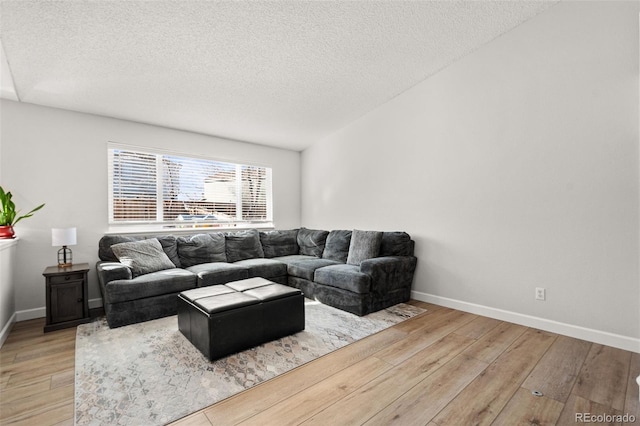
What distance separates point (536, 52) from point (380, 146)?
205 cm

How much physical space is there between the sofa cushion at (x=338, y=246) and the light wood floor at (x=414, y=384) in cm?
167

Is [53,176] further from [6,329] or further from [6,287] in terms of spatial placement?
[6,329]

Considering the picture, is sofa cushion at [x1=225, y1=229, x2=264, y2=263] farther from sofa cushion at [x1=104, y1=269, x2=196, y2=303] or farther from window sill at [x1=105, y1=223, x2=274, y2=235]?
sofa cushion at [x1=104, y1=269, x2=196, y2=303]

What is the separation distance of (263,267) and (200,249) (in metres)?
0.93

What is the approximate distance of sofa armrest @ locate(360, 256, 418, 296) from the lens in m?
3.46

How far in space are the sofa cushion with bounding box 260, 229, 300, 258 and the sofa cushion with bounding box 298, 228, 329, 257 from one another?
0.40 feet

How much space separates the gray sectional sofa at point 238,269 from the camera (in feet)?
10.4

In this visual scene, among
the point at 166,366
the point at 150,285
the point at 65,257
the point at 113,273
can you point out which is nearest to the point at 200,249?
the point at 150,285

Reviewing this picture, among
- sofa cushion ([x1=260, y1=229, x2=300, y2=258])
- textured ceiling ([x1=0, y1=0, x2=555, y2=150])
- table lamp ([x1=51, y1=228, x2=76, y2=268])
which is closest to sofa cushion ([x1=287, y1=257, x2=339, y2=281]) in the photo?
sofa cushion ([x1=260, y1=229, x2=300, y2=258])

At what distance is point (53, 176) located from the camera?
3521 mm

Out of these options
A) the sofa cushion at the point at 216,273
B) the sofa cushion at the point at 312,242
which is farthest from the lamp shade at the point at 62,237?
the sofa cushion at the point at 312,242

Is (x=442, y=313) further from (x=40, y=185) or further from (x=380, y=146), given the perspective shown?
(x=40, y=185)

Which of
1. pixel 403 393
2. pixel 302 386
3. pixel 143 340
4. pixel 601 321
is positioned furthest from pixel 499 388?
pixel 143 340

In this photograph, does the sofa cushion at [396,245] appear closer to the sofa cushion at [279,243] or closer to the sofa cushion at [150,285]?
the sofa cushion at [279,243]
